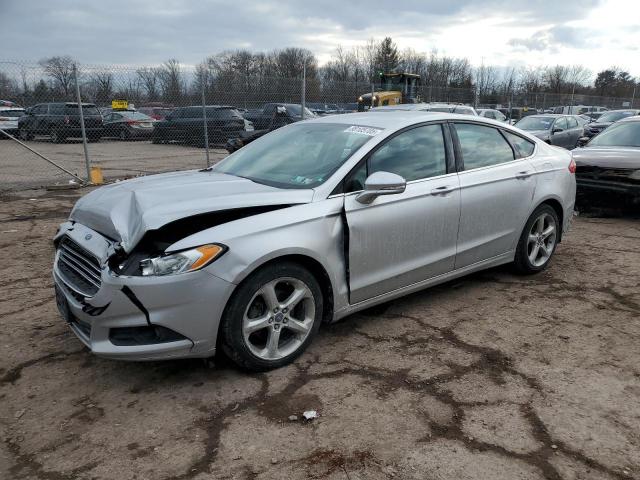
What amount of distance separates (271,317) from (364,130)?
1.64m

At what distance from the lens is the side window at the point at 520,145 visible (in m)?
4.84

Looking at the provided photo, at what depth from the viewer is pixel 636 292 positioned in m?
4.72

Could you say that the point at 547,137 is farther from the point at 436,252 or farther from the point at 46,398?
the point at 46,398

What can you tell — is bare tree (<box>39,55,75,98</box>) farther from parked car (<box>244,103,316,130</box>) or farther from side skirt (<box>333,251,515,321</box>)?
side skirt (<box>333,251,515,321</box>)

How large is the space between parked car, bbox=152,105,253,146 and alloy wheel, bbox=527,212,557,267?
10.2 m

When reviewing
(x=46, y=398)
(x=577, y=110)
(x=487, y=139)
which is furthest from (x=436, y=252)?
(x=577, y=110)

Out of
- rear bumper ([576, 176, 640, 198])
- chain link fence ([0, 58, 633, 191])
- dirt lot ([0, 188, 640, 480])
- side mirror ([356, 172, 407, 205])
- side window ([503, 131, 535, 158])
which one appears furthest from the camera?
chain link fence ([0, 58, 633, 191])

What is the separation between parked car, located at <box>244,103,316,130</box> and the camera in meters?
15.1

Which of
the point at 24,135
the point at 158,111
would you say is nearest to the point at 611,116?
the point at 158,111

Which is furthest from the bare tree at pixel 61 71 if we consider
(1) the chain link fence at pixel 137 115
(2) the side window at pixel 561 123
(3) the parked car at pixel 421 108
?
(2) the side window at pixel 561 123

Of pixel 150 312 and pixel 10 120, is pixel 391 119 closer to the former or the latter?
pixel 150 312

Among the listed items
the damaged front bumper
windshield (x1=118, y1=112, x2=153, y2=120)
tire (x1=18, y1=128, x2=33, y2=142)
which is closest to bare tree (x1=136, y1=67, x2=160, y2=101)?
tire (x1=18, y1=128, x2=33, y2=142)

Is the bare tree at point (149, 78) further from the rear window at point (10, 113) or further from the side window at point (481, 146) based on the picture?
the side window at point (481, 146)

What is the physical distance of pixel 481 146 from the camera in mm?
4531
